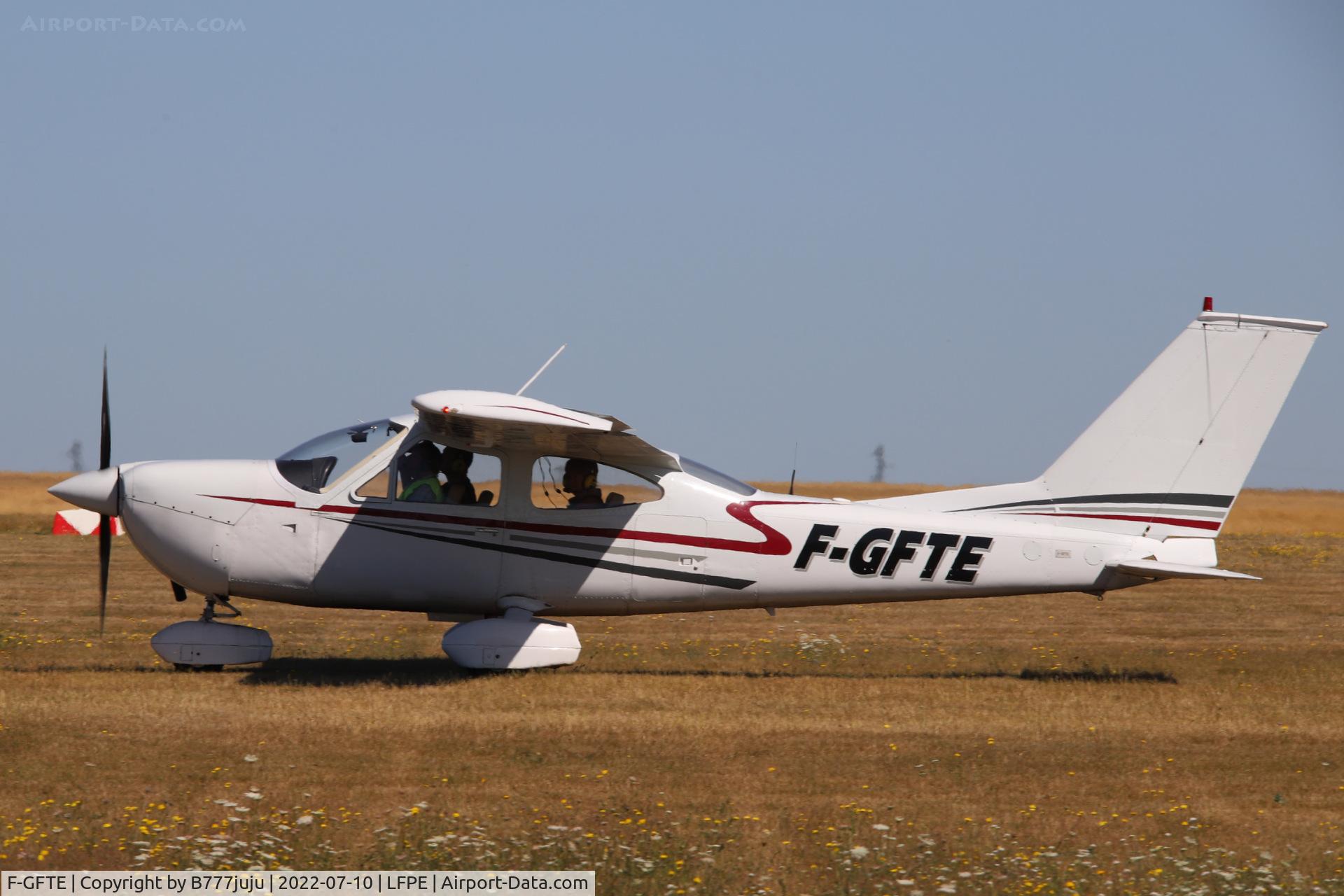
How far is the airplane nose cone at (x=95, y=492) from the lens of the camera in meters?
10.1

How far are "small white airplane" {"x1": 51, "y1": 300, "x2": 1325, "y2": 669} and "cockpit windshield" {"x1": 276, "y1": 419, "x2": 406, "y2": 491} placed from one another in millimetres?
16

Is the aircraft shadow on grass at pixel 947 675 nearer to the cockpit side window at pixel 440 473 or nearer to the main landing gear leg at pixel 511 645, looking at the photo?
the main landing gear leg at pixel 511 645

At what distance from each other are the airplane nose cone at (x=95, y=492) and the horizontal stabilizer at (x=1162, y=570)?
783 centimetres

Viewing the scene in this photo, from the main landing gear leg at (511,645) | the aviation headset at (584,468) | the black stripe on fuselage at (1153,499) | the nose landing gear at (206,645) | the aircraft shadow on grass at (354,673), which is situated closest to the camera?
the aircraft shadow on grass at (354,673)

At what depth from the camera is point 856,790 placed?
280 inches

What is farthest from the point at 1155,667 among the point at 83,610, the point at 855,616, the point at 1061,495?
the point at 83,610

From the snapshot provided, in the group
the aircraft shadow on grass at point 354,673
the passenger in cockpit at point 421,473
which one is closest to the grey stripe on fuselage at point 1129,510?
the passenger in cockpit at point 421,473

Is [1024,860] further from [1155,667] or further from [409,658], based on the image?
[409,658]

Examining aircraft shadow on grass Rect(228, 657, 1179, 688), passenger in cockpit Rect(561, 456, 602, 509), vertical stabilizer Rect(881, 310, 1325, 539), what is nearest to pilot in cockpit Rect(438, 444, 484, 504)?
passenger in cockpit Rect(561, 456, 602, 509)

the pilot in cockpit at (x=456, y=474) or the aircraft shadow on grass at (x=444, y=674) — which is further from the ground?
the pilot in cockpit at (x=456, y=474)

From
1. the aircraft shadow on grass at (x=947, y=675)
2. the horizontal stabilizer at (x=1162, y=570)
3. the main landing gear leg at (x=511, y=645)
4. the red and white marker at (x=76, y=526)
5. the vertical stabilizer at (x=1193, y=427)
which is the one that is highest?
Result: the vertical stabilizer at (x=1193, y=427)

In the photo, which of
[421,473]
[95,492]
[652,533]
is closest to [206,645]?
[95,492]

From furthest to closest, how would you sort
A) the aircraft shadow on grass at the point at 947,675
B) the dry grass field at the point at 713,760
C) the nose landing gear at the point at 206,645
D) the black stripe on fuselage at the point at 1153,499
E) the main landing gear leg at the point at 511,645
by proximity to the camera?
the aircraft shadow on grass at the point at 947,675 < the black stripe on fuselage at the point at 1153,499 < the nose landing gear at the point at 206,645 < the main landing gear leg at the point at 511,645 < the dry grass field at the point at 713,760

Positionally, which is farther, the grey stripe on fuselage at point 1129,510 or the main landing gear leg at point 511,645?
the grey stripe on fuselage at point 1129,510
